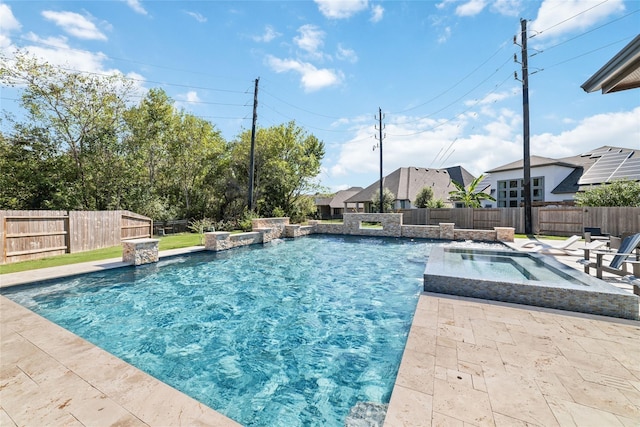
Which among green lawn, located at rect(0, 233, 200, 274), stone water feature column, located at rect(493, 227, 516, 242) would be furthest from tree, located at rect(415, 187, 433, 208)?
green lawn, located at rect(0, 233, 200, 274)

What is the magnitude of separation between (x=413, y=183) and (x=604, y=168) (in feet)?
49.0

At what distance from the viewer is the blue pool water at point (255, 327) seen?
10.3 ft

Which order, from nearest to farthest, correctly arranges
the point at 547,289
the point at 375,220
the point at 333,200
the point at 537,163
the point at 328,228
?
the point at 547,289
the point at 375,220
the point at 328,228
the point at 537,163
the point at 333,200

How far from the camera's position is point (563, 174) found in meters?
21.7

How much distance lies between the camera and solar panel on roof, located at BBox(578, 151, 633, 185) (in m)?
19.0

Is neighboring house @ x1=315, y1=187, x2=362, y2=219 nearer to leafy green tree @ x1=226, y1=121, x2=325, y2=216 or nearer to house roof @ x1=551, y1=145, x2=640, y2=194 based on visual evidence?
leafy green tree @ x1=226, y1=121, x2=325, y2=216

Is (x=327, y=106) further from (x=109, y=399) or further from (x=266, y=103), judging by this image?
(x=109, y=399)

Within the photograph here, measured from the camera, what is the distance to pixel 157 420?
83.4 inches

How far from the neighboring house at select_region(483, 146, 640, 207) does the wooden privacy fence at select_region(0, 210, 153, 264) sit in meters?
27.8

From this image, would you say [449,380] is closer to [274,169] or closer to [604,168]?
[274,169]

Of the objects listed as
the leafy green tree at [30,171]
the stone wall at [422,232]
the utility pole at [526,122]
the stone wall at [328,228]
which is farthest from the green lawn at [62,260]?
the utility pole at [526,122]

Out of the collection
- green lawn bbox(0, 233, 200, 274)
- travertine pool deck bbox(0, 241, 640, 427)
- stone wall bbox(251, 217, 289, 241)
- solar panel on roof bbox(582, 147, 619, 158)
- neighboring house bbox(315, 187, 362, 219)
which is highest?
solar panel on roof bbox(582, 147, 619, 158)

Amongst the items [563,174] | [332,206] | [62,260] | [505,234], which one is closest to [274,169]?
[62,260]

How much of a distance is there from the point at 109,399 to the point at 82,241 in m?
10.9
